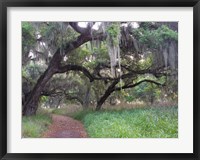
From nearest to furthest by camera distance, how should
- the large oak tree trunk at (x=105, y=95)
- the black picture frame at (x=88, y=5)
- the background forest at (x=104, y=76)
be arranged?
1. the black picture frame at (x=88, y=5)
2. the background forest at (x=104, y=76)
3. the large oak tree trunk at (x=105, y=95)

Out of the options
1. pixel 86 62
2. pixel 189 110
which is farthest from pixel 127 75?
pixel 189 110

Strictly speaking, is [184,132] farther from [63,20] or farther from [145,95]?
[63,20]

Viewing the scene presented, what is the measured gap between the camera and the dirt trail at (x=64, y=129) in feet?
14.4

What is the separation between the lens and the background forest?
176 inches

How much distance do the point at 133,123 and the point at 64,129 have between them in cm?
76

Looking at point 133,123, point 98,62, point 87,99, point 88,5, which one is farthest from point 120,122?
point 88,5

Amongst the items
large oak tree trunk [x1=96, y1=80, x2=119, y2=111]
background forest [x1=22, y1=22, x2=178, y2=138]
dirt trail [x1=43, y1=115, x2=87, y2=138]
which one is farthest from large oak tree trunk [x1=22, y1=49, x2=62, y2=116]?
large oak tree trunk [x1=96, y1=80, x2=119, y2=111]

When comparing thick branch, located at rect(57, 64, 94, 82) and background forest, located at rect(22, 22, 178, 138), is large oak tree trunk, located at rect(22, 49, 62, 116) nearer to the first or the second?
background forest, located at rect(22, 22, 178, 138)

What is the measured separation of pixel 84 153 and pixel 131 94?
0.99 meters

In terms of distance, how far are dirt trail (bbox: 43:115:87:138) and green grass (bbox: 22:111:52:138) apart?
0.19ft

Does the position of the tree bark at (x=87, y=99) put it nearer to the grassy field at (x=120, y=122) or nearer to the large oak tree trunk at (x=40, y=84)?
the grassy field at (x=120, y=122)

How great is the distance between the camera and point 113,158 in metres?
4.23

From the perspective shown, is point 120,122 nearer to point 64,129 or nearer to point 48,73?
point 64,129

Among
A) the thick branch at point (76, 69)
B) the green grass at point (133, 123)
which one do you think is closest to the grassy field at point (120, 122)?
the green grass at point (133, 123)
